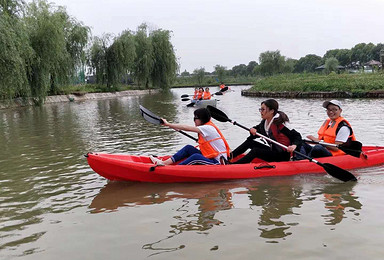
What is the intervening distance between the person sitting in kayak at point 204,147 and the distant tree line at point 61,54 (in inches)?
437

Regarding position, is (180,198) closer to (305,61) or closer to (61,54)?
(61,54)

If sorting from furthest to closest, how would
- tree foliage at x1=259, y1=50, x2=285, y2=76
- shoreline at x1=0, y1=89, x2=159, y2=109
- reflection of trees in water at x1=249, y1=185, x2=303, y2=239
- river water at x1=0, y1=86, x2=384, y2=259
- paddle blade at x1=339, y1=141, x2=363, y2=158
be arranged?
tree foliage at x1=259, y1=50, x2=285, y2=76 < shoreline at x1=0, y1=89, x2=159, y2=109 < paddle blade at x1=339, y1=141, x2=363, y2=158 < reflection of trees in water at x1=249, y1=185, x2=303, y2=239 < river water at x1=0, y1=86, x2=384, y2=259

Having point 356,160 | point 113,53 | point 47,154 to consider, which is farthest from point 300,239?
point 113,53

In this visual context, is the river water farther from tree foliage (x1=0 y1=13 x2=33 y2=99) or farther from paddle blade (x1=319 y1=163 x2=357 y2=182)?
tree foliage (x1=0 y1=13 x2=33 y2=99)

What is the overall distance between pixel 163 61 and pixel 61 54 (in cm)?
2061

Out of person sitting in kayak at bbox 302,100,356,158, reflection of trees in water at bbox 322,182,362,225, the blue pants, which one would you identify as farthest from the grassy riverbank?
the blue pants

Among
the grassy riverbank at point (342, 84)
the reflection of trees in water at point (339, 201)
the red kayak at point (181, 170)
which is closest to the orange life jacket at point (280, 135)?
the red kayak at point (181, 170)

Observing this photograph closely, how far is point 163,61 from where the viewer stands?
43.5 meters

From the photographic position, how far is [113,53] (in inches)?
1511

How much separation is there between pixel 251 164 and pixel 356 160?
2.02 metres

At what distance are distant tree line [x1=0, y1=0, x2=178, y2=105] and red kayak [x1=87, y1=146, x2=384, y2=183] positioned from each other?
10699mm

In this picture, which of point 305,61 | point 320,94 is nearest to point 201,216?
point 320,94

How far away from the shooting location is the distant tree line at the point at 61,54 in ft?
51.7

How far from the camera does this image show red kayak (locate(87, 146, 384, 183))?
6.00 metres
